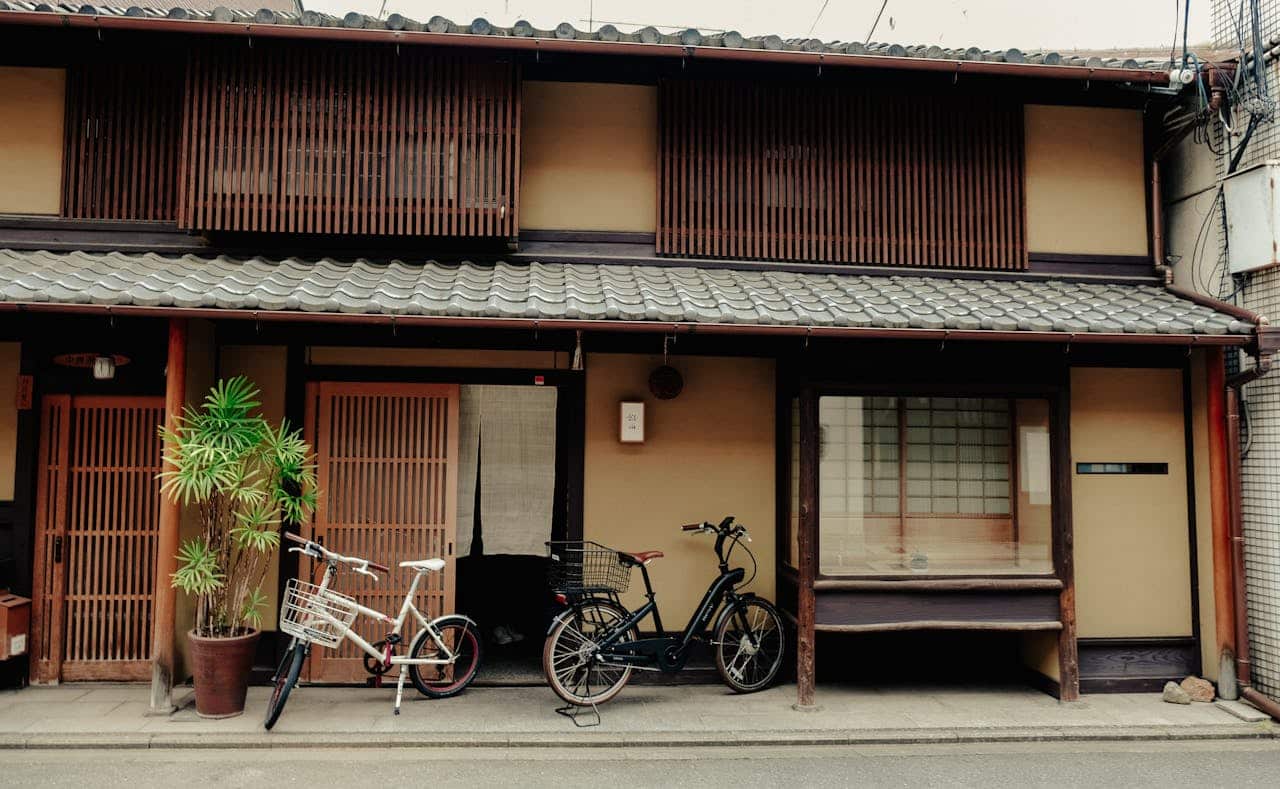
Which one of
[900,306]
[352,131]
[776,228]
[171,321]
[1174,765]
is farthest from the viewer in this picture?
[776,228]

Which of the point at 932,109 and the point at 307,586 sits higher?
the point at 932,109

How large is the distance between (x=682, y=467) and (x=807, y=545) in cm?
137

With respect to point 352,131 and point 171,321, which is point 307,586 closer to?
point 171,321

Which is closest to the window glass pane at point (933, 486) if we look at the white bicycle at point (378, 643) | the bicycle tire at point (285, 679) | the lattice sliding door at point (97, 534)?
the white bicycle at point (378, 643)

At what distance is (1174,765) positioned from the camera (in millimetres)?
5730

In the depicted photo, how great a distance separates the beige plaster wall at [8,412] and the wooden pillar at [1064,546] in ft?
28.5

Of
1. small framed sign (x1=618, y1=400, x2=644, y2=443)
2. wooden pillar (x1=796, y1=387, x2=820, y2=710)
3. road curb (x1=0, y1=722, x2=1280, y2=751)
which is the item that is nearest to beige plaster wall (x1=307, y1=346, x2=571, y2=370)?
small framed sign (x1=618, y1=400, x2=644, y2=443)

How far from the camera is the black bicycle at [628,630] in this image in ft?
21.2

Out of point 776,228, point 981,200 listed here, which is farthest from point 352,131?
point 981,200

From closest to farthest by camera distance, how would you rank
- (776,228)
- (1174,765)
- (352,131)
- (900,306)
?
(1174,765) → (900,306) → (352,131) → (776,228)

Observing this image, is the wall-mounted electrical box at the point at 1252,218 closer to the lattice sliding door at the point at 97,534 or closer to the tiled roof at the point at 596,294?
the tiled roof at the point at 596,294

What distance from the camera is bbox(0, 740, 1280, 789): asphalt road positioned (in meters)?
5.28

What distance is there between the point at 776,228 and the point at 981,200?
78.9 inches

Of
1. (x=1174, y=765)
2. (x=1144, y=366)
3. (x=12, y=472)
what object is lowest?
(x=1174, y=765)
